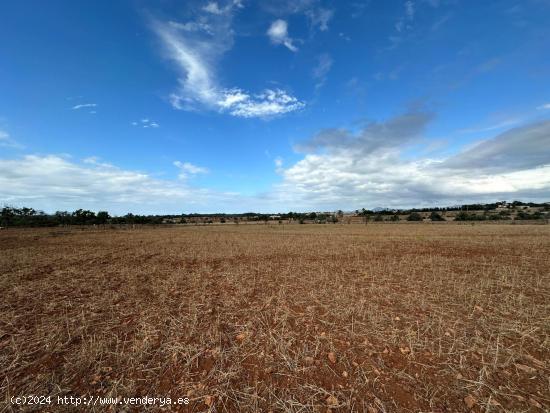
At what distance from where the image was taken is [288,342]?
6.18m

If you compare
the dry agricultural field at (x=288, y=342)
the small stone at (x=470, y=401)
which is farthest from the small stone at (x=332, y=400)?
the small stone at (x=470, y=401)

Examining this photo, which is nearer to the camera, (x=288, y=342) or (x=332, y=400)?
(x=332, y=400)

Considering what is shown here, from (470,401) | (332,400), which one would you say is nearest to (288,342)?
(332,400)

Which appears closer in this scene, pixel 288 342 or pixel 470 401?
pixel 470 401

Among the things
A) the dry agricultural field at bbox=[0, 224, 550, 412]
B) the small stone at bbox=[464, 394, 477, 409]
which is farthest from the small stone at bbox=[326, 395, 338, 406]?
the small stone at bbox=[464, 394, 477, 409]

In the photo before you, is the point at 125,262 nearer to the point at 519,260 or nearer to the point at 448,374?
the point at 448,374

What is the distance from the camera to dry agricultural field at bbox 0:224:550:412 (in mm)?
4457

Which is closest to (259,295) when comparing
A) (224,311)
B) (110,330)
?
(224,311)

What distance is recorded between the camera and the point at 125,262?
1794 cm

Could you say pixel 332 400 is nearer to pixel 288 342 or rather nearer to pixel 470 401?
pixel 288 342

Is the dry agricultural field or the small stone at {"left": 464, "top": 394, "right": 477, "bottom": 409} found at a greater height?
the dry agricultural field

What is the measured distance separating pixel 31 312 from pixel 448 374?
10986 mm

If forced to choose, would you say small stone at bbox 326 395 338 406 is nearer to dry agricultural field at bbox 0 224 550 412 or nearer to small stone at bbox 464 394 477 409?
dry agricultural field at bbox 0 224 550 412

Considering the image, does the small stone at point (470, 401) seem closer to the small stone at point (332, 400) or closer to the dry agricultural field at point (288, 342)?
the dry agricultural field at point (288, 342)
